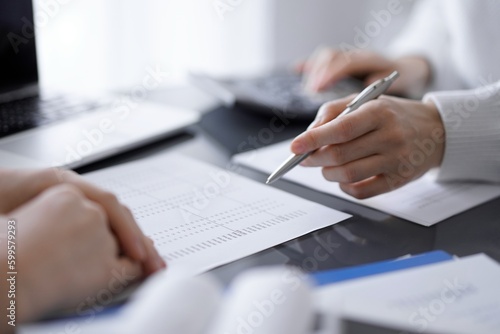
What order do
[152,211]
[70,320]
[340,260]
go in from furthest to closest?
[152,211] → [340,260] → [70,320]

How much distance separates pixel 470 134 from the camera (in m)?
0.80

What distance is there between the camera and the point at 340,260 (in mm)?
574

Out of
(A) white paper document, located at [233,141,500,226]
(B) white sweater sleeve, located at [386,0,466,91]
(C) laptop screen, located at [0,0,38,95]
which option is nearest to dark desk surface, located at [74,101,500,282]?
(A) white paper document, located at [233,141,500,226]

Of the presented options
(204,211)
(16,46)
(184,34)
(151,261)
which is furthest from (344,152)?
(184,34)

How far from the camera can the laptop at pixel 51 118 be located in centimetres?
84

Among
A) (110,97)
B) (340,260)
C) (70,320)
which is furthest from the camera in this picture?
(110,97)

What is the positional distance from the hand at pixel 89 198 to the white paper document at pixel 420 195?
29 cm

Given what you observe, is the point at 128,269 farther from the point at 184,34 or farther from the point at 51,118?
the point at 184,34

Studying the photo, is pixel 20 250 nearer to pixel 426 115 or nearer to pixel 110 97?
pixel 426 115

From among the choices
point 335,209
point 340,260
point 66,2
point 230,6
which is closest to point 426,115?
point 335,209

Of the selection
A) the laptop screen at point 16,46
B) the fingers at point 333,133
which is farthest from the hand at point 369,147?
the laptop screen at point 16,46

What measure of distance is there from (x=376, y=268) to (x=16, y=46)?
79 cm

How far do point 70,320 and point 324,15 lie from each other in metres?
2.15

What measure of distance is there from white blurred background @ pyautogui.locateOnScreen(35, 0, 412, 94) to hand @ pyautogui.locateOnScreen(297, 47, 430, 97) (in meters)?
0.87
